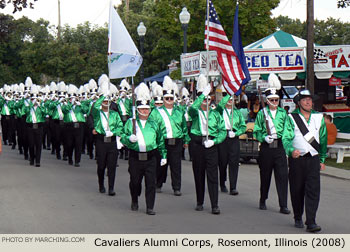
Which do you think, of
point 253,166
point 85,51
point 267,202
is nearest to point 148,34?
point 85,51

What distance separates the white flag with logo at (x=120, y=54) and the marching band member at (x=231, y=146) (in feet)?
7.11

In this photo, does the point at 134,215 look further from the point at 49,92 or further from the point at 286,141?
the point at 49,92

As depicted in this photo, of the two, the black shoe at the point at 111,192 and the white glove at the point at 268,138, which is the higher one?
the white glove at the point at 268,138

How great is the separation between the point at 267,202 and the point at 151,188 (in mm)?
2431

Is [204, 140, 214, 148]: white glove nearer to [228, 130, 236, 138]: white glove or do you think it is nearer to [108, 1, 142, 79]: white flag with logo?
[228, 130, 236, 138]: white glove

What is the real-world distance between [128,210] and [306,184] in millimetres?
3355

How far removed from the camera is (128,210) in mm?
10867

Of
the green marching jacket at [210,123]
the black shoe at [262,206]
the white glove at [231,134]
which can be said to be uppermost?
the green marching jacket at [210,123]

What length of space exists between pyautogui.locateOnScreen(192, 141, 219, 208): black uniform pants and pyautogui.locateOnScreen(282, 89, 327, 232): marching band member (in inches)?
68.3

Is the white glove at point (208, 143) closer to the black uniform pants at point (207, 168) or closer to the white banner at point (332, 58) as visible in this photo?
the black uniform pants at point (207, 168)

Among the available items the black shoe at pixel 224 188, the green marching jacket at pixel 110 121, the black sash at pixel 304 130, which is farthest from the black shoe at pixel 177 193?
the black sash at pixel 304 130

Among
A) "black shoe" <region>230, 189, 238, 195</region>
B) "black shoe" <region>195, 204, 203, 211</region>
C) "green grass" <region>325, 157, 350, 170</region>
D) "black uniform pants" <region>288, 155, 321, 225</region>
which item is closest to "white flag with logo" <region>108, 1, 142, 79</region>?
"black shoe" <region>230, 189, 238, 195</region>

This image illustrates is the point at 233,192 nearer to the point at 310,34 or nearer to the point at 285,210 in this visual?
the point at 285,210

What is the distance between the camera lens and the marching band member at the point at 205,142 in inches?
412
